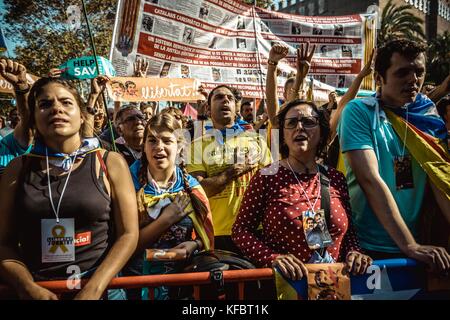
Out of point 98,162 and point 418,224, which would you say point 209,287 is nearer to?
point 98,162

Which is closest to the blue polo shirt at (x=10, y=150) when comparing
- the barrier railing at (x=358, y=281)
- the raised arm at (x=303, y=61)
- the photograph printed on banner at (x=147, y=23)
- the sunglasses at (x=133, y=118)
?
the sunglasses at (x=133, y=118)

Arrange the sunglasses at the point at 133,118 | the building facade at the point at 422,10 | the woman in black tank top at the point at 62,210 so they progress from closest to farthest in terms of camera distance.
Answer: the woman in black tank top at the point at 62,210 → the sunglasses at the point at 133,118 → the building facade at the point at 422,10

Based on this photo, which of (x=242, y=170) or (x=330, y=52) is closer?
(x=242, y=170)

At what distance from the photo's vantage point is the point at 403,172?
7.42 ft

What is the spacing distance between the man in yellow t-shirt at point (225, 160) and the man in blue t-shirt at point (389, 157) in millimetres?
1043

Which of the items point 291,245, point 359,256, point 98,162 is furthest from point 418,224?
point 98,162

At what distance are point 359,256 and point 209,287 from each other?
75 cm

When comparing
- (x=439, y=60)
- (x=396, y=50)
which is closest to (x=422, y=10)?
(x=439, y=60)

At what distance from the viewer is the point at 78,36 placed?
14.4 meters

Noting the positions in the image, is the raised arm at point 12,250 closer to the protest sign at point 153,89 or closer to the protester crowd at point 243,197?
the protester crowd at point 243,197

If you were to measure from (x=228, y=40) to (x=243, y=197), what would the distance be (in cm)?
328

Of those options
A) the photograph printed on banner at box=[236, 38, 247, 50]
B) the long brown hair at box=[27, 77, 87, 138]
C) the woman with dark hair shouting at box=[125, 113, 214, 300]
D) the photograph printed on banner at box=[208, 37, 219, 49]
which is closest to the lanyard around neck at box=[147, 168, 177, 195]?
the woman with dark hair shouting at box=[125, 113, 214, 300]

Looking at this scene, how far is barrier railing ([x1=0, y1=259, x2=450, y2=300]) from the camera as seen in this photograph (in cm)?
183

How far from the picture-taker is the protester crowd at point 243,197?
1885mm
